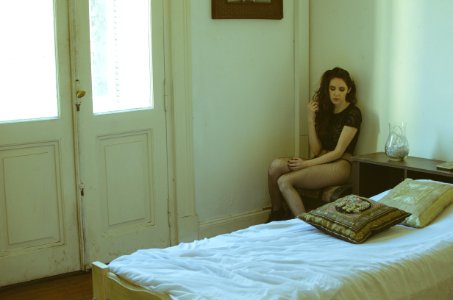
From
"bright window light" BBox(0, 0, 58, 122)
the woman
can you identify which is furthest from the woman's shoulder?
"bright window light" BBox(0, 0, 58, 122)

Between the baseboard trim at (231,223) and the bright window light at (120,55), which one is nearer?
the bright window light at (120,55)

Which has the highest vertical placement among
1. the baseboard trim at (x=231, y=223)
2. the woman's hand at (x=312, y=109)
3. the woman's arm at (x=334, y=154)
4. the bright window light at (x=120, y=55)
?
the bright window light at (x=120, y=55)

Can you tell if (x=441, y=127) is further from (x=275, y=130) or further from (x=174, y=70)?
(x=174, y=70)

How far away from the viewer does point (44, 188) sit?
12.8 feet

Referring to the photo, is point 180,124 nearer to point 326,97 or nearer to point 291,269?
point 326,97

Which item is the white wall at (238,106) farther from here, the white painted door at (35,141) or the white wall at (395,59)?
the white painted door at (35,141)

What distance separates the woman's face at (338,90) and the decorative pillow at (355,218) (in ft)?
3.97

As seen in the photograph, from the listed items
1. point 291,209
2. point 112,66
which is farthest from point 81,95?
point 291,209

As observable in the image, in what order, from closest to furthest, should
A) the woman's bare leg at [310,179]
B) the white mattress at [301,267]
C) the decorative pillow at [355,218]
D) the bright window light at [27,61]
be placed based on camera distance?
the white mattress at [301,267]
the decorative pillow at [355,218]
the bright window light at [27,61]
the woman's bare leg at [310,179]

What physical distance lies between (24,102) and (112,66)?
1.79 feet

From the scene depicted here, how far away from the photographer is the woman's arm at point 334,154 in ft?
14.4

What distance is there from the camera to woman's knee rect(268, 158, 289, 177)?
14.6 feet

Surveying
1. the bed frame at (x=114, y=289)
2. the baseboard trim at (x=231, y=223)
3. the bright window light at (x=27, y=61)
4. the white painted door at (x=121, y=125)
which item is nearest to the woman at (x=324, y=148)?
the baseboard trim at (x=231, y=223)

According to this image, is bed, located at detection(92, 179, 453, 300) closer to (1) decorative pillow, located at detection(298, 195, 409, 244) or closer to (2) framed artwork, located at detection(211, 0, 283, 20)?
(1) decorative pillow, located at detection(298, 195, 409, 244)
